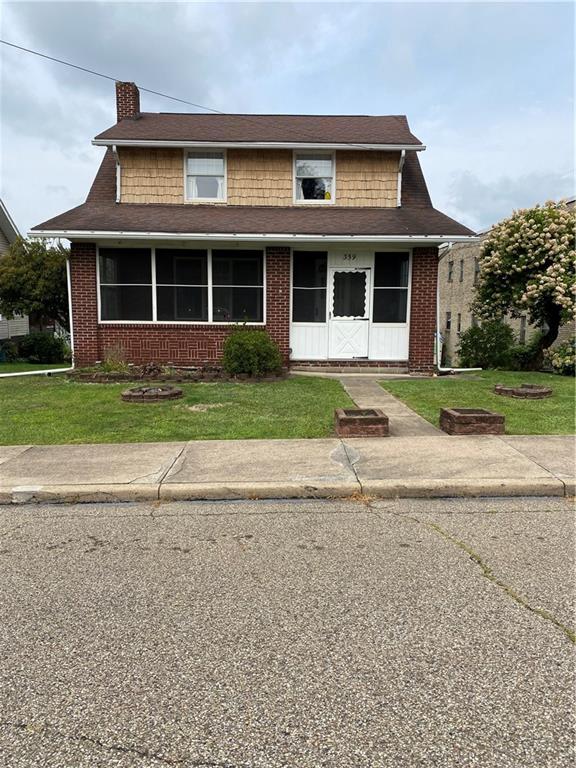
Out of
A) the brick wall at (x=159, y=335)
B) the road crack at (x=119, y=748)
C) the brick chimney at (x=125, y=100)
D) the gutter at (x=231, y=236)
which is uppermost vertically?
the brick chimney at (x=125, y=100)

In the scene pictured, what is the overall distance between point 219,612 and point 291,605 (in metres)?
0.42

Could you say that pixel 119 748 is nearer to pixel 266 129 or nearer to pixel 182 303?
pixel 182 303

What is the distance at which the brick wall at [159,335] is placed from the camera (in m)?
12.6

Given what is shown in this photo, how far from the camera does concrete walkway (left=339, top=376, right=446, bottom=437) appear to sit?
710cm

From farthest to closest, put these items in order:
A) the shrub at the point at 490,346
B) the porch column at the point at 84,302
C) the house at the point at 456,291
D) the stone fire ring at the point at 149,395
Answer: the house at the point at 456,291 < the shrub at the point at 490,346 < the porch column at the point at 84,302 < the stone fire ring at the point at 149,395

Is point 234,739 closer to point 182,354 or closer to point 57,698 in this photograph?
point 57,698

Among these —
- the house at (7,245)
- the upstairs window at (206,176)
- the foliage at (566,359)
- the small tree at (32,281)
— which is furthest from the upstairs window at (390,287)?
the house at (7,245)

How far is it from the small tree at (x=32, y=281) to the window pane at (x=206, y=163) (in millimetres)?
6597

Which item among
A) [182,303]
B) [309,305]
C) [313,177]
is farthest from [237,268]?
[313,177]

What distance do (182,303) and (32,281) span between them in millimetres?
7552

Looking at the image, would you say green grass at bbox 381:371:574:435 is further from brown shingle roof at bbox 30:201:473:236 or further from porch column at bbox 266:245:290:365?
brown shingle roof at bbox 30:201:473:236

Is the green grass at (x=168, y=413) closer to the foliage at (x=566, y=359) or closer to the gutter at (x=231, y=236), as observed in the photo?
the gutter at (x=231, y=236)

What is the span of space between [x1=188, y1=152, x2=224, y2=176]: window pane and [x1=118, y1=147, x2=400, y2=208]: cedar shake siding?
0.21 m

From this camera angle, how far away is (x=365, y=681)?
244cm
